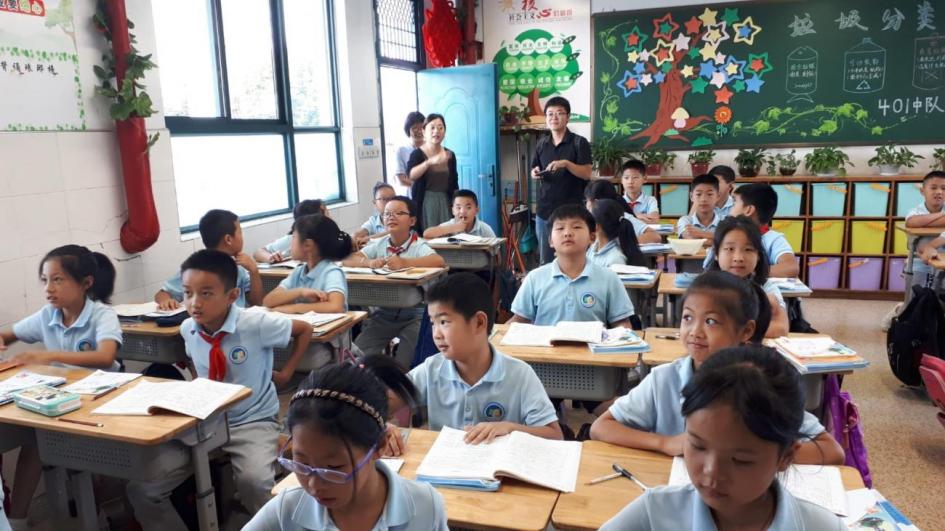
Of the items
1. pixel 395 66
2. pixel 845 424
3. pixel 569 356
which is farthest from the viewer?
pixel 395 66

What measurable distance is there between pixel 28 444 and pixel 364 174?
3716 mm

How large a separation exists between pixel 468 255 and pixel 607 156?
2.55 meters

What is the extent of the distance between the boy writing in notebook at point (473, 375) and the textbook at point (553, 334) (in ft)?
1.85

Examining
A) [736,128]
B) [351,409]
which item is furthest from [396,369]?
[736,128]

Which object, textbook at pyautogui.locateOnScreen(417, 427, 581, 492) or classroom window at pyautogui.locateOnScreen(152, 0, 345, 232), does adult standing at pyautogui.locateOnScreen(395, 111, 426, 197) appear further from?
textbook at pyautogui.locateOnScreen(417, 427, 581, 492)

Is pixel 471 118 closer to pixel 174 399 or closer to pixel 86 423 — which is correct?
pixel 174 399

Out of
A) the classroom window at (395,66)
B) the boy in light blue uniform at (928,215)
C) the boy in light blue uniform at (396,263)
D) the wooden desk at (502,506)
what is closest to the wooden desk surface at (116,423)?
the wooden desk at (502,506)

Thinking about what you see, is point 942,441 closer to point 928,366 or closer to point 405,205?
point 928,366

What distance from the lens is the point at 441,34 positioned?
6484mm

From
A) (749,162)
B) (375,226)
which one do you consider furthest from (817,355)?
(749,162)

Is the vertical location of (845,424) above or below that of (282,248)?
below

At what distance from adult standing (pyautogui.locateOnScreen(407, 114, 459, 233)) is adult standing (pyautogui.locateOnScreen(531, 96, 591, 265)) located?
2.25ft

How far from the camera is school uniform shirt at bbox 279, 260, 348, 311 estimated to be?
3.10 m

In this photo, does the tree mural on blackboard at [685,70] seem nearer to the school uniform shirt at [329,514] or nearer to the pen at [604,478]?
the pen at [604,478]
